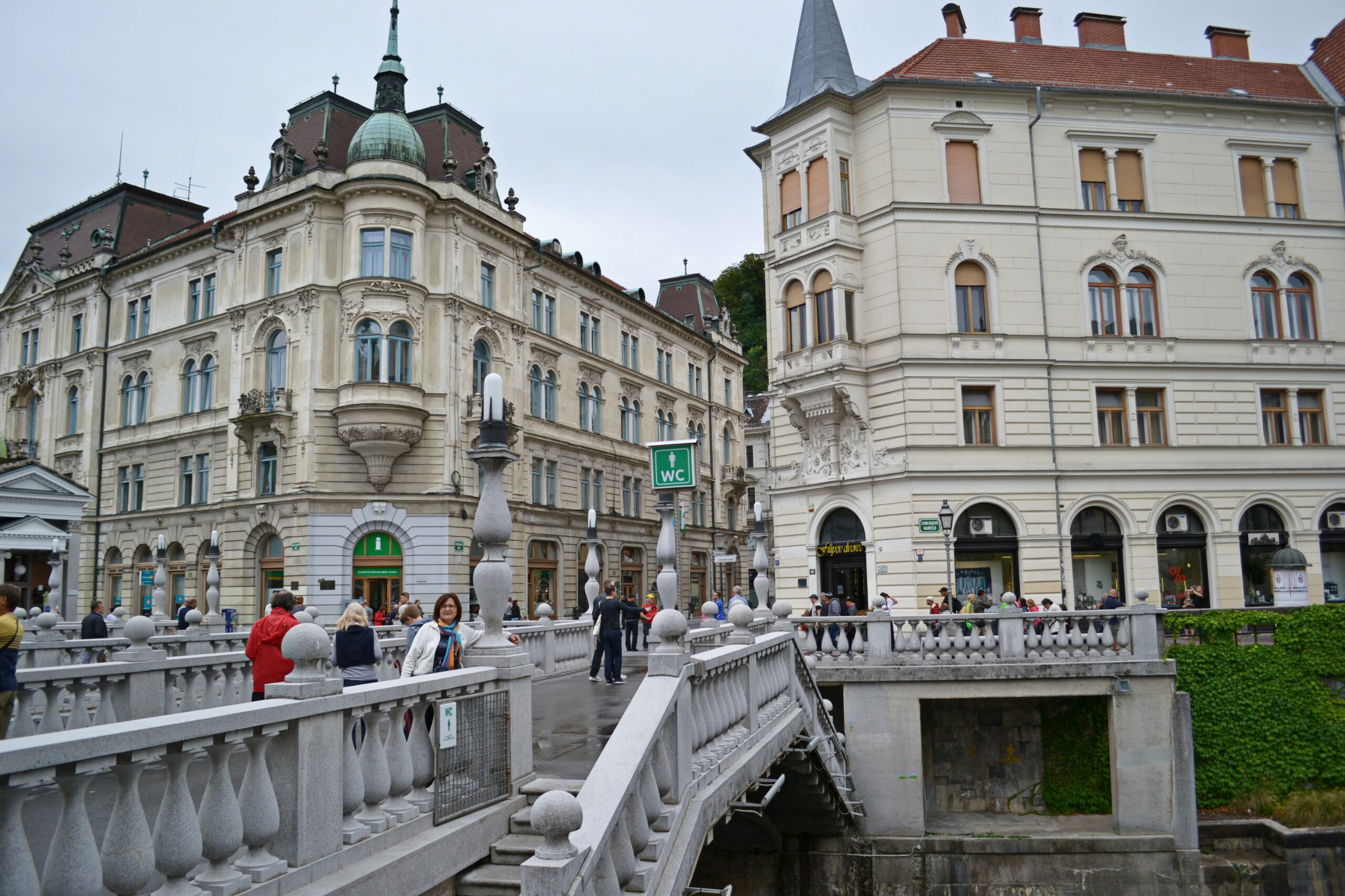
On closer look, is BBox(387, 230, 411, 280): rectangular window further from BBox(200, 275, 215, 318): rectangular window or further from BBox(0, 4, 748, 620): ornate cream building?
BBox(200, 275, 215, 318): rectangular window

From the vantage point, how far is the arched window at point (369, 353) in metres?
32.5

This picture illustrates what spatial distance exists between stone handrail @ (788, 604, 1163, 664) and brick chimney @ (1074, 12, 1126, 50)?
862 inches

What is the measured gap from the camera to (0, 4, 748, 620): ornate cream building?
32656 millimetres

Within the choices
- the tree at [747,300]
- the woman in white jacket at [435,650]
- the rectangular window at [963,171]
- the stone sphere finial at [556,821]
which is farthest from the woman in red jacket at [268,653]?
the tree at [747,300]

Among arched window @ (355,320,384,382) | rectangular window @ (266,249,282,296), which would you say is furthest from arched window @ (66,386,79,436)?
arched window @ (355,320,384,382)

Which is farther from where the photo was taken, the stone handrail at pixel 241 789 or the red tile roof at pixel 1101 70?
the red tile roof at pixel 1101 70

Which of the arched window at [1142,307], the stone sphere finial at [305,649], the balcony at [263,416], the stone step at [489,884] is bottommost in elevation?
the stone step at [489,884]

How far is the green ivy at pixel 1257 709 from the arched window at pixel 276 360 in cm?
2899

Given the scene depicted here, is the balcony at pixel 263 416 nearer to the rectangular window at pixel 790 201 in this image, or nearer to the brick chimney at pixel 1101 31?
the rectangular window at pixel 790 201

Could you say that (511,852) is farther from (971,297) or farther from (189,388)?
(189,388)

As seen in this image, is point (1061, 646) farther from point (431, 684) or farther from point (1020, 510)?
point (431, 684)

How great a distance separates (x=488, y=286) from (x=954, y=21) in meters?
19.1

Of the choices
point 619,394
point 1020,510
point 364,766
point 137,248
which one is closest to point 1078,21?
point 1020,510

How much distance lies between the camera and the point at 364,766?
516cm
